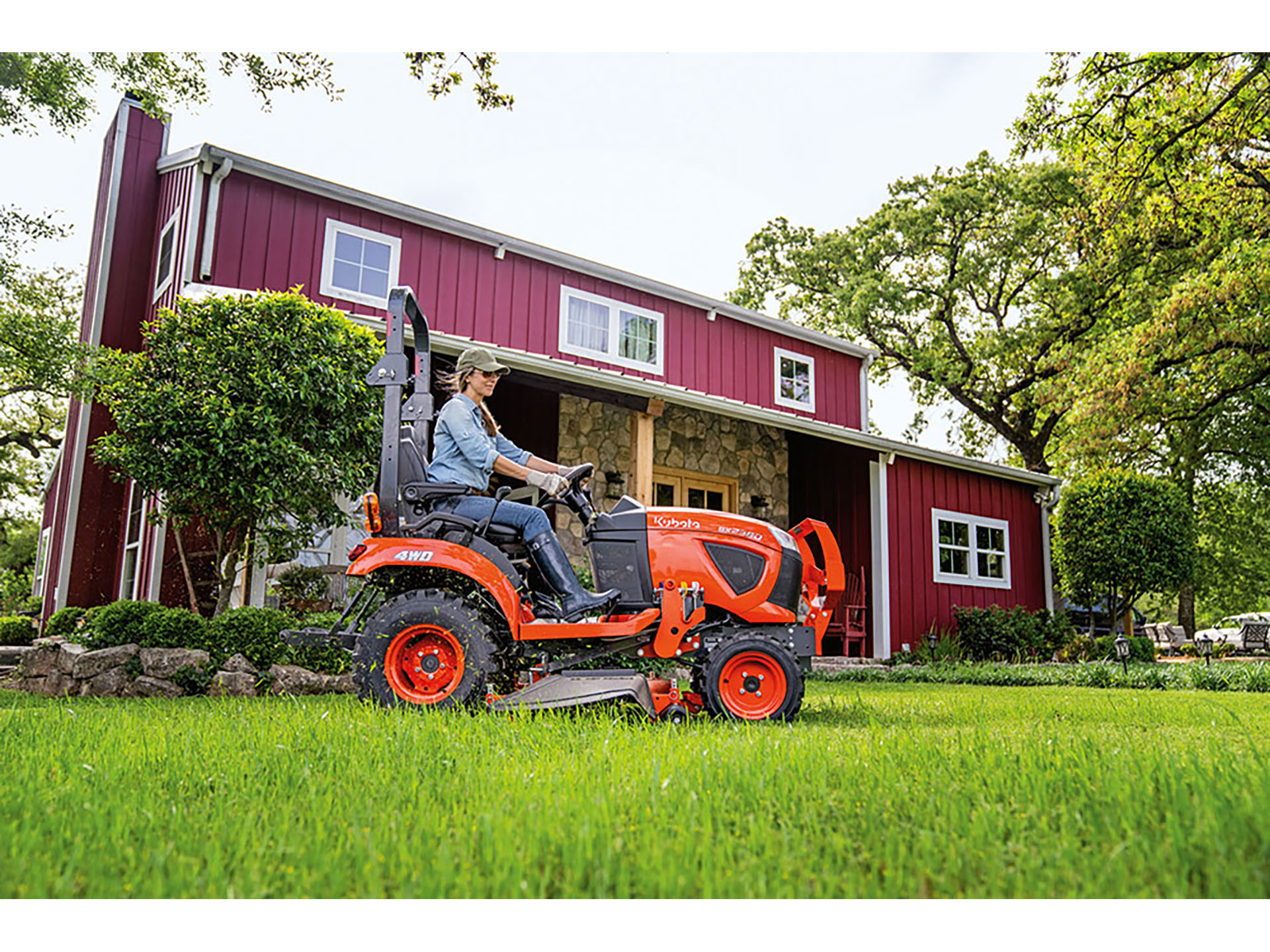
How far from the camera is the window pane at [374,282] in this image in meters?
10.0

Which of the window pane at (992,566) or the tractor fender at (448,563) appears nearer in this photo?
the tractor fender at (448,563)

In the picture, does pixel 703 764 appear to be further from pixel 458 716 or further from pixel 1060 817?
pixel 458 716

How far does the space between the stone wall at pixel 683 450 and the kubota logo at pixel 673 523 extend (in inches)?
252

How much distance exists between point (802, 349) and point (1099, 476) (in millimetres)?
5060

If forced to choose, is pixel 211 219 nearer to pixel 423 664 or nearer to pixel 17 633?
pixel 17 633

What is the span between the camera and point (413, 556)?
4133mm

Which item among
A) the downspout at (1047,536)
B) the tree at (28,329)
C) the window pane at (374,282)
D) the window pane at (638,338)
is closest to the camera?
the tree at (28,329)

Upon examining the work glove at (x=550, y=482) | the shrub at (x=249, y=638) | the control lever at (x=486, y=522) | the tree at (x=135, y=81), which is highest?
the tree at (x=135, y=81)

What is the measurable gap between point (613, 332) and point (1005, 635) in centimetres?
699

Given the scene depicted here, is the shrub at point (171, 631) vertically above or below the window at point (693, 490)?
below

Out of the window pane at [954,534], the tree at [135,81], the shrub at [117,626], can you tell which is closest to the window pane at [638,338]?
the window pane at [954,534]

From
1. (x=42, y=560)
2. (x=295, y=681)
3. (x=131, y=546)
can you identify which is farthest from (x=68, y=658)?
(x=42, y=560)

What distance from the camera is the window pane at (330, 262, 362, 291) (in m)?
9.81

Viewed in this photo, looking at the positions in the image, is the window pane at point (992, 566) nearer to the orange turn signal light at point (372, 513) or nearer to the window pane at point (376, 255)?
the window pane at point (376, 255)
